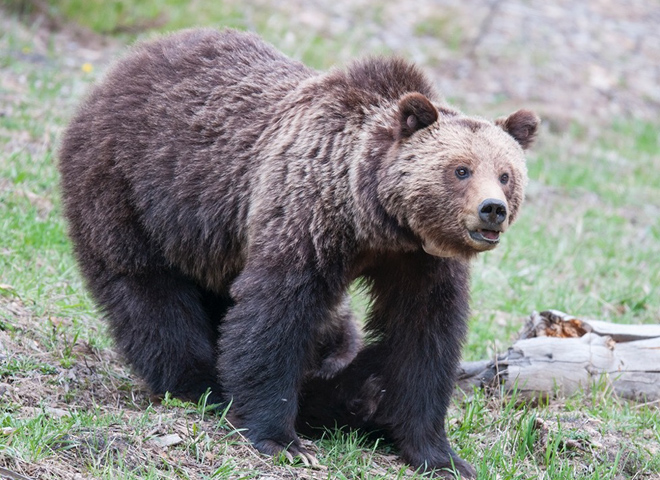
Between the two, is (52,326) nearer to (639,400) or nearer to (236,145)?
(236,145)

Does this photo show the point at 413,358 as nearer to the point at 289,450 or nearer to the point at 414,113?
the point at 289,450

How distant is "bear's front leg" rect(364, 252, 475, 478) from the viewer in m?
5.77

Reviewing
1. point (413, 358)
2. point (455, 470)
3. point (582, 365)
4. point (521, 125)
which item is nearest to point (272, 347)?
point (413, 358)

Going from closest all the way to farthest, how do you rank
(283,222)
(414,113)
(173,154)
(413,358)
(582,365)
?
(414,113) → (283,222) → (413,358) → (173,154) → (582,365)

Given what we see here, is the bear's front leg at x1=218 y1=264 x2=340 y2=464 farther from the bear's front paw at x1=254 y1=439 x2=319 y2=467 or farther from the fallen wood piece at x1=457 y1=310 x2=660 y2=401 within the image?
the fallen wood piece at x1=457 y1=310 x2=660 y2=401

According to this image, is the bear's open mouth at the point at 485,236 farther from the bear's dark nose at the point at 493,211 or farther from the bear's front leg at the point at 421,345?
the bear's front leg at the point at 421,345

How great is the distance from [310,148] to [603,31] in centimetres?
1457

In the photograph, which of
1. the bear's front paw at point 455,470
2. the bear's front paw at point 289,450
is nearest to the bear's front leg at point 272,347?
the bear's front paw at point 289,450

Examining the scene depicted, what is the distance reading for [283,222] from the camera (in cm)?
566

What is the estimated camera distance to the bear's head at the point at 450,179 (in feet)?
16.9

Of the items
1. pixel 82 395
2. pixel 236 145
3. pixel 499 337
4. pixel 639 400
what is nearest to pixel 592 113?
pixel 499 337

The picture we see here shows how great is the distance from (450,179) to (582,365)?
232 cm

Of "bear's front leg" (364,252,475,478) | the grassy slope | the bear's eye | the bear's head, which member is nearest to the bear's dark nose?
the bear's head

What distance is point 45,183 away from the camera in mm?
9047
